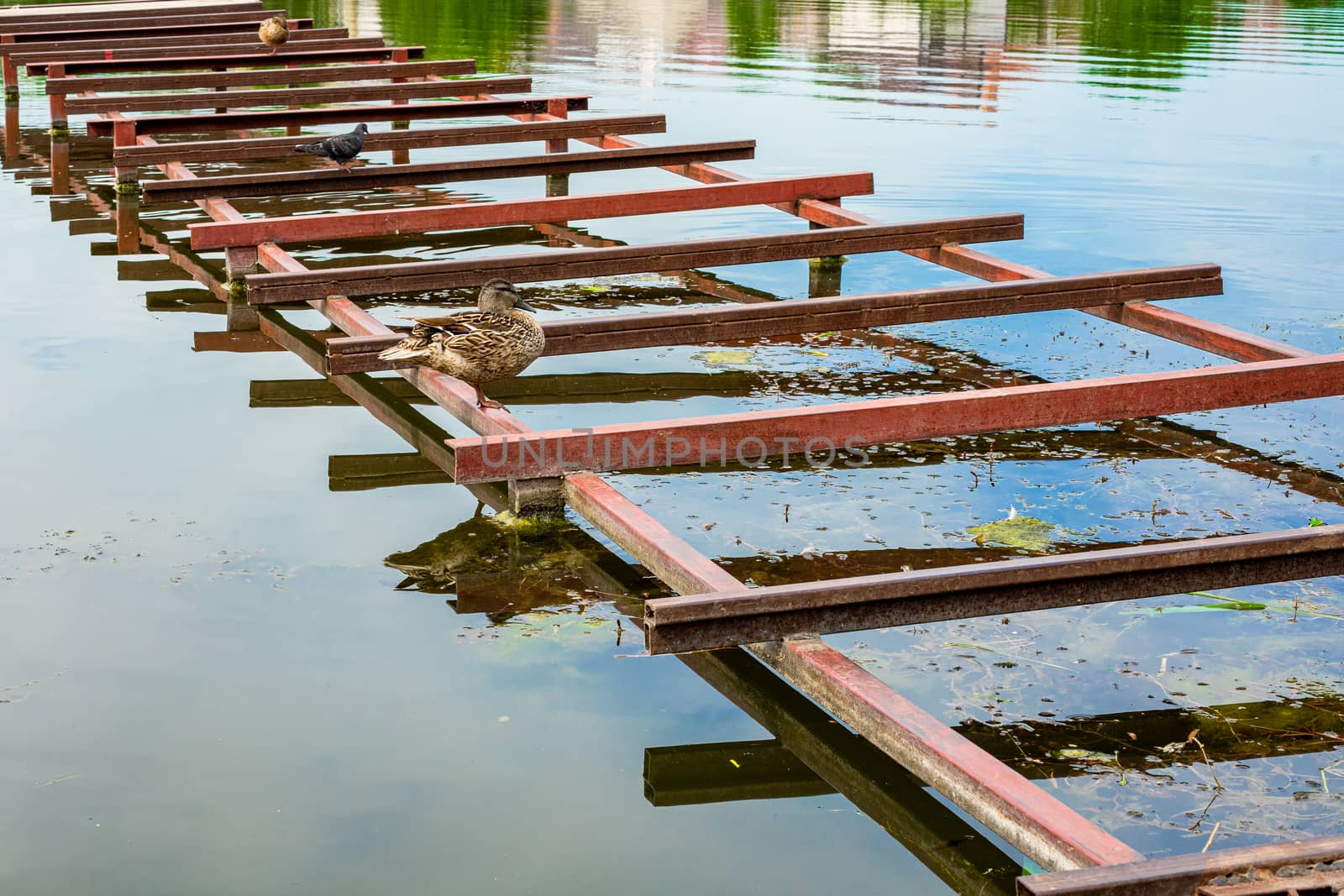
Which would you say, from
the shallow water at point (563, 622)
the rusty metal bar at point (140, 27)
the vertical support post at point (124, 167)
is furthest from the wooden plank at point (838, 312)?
the rusty metal bar at point (140, 27)

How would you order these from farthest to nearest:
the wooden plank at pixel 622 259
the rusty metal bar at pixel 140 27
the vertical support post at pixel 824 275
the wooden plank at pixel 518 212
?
1. the rusty metal bar at pixel 140 27
2. the vertical support post at pixel 824 275
3. the wooden plank at pixel 518 212
4. the wooden plank at pixel 622 259

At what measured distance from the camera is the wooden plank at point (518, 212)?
962cm

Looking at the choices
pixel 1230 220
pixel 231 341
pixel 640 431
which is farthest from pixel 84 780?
pixel 1230 220

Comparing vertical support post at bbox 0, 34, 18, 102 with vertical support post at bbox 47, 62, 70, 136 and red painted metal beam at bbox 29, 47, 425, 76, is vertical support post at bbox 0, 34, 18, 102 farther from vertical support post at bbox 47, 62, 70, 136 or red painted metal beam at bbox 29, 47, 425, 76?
vertical support post at bbox 47, 62, 70, 136

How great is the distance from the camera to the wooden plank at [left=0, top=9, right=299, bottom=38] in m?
18.6

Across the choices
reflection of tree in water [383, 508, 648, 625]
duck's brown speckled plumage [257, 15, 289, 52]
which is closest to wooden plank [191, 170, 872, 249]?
reflection of tree in water [383, 508, 648, 625]

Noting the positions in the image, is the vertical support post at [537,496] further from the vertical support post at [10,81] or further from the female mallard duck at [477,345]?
the vertical support post at [10,81]

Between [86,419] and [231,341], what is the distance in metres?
1.51

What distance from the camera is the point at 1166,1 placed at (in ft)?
113

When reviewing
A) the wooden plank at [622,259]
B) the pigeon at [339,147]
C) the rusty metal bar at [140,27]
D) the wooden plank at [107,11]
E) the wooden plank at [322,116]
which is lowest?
the wooden plank at [622,259]

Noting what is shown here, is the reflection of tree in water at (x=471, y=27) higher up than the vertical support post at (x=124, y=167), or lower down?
higher up

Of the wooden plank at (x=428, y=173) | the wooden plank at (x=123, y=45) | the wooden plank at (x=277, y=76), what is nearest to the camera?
the wooden plank at (x=428, y=173)

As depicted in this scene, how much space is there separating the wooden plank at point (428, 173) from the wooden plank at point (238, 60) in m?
4.43

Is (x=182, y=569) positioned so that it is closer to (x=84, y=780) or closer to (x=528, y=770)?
(x=84, y=780)
